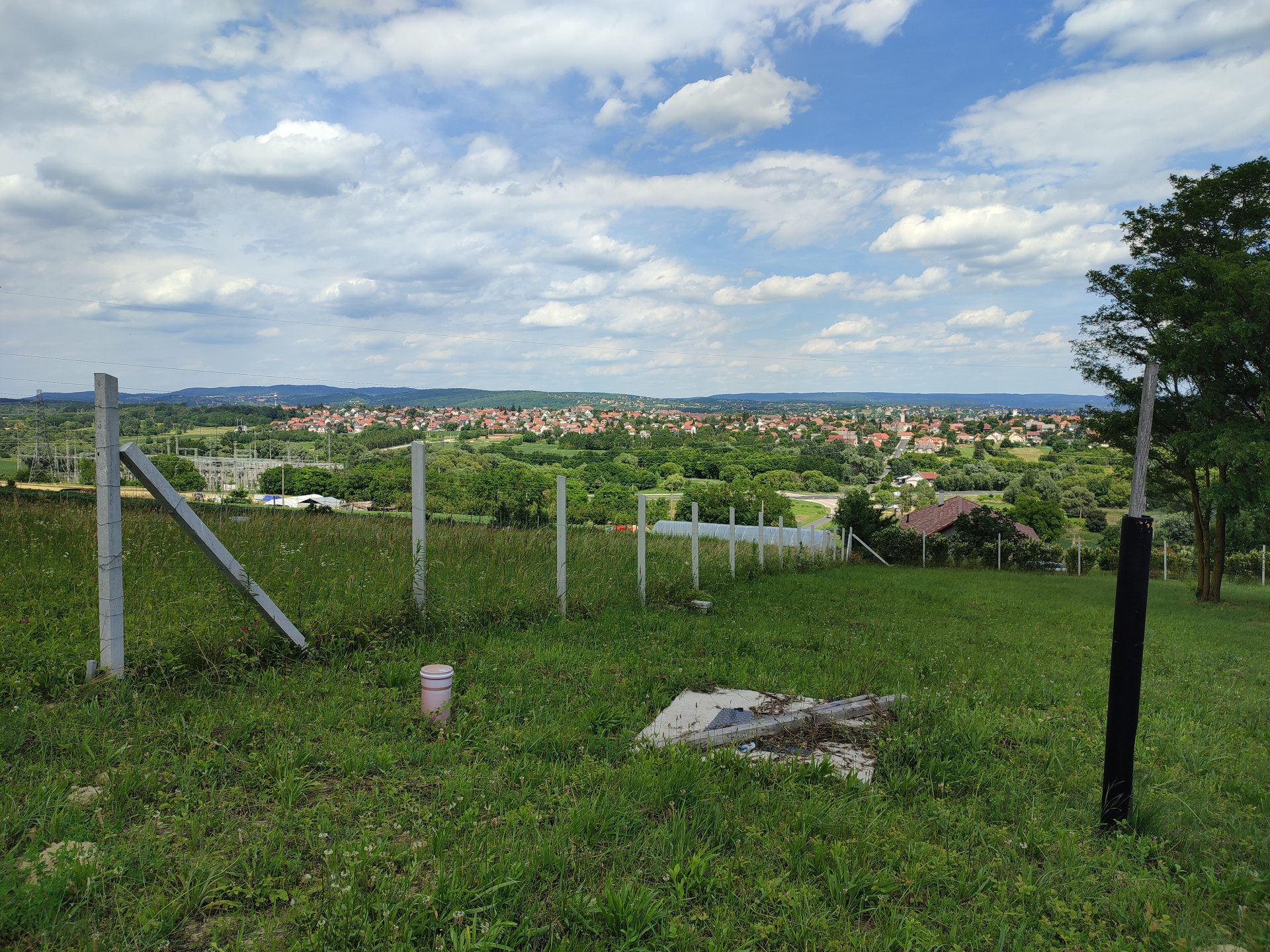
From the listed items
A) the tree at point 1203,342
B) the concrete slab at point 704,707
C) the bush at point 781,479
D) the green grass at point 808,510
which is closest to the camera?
the concrete slab at point 704,707

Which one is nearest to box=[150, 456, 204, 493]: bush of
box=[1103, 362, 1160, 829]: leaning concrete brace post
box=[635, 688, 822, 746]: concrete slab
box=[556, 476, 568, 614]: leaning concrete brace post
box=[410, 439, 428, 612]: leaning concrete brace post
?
box=[410, 439, 428, 612]: leaning concrete brace post

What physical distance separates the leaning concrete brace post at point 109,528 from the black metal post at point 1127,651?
5654mm

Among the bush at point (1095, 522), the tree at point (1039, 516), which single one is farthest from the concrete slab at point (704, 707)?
the bush at point (1095, 522)

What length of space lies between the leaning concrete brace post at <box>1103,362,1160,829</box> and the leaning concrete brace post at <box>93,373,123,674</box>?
5.64 meters

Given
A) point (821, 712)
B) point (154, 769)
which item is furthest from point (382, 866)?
point (821, 712)

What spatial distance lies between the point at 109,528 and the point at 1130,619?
587 cm

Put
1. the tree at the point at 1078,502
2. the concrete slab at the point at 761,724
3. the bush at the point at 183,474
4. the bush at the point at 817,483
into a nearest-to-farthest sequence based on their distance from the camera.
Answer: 1. the concrete slab at the point at 761,724
2. the bush at the point at 183,474
3. the tree at the point at 1078,502
4. the bush at the point at 817,483

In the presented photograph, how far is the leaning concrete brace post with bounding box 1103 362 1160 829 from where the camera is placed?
9.59ft

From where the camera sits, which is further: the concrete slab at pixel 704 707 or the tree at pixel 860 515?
the tree at pixel 860 515

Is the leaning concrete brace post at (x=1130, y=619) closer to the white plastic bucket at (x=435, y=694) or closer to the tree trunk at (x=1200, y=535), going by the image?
the white plastic bucket at (x=435, y=694)

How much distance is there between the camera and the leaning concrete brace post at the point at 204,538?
13.6 ft

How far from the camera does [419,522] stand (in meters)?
6.23

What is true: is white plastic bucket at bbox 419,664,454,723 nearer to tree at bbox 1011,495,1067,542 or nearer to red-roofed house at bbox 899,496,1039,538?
red-roofed house at bbox 899,496,1039,538

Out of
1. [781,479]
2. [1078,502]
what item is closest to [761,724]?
[781,479]
